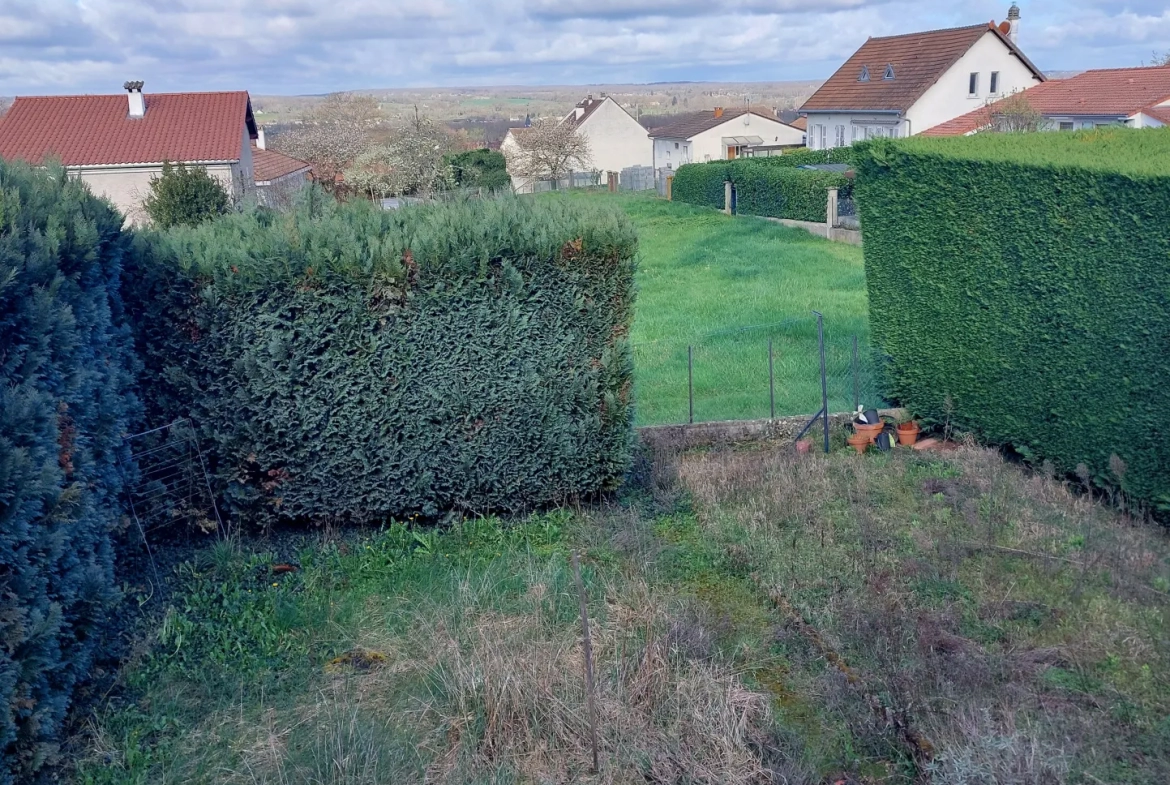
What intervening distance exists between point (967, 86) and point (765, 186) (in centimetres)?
1629

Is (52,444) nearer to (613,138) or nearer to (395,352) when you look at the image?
(395,352)

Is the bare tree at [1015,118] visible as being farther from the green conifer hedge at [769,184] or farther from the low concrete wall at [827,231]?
the low concrete wall at [827,231]

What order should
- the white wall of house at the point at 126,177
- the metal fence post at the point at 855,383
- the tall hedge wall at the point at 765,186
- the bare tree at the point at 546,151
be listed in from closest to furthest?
the metal fence post at the point at 855,383 → the tall hedge wall at the point at 765,186 → the white wall of house at the point at 126,177 → the bare tree at the point at 546,151

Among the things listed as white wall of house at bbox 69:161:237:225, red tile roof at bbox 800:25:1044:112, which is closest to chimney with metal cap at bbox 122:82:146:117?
white wall of house at bbox 69:161:237:225

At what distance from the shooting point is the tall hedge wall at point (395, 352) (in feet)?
23.0

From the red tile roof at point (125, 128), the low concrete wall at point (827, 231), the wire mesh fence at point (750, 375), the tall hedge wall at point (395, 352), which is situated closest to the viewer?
the tall hedge wall at point (395, 352)

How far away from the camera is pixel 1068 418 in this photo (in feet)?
27.4

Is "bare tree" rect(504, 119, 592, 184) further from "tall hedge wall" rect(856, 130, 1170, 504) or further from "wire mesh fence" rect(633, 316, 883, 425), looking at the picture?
"tall hedge wall" rect(856, 130, 1170, 504)

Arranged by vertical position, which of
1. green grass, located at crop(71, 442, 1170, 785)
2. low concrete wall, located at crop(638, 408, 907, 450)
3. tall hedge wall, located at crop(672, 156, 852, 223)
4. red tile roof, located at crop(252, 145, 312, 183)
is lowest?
green grass, located at crop(71, 442, 1170, 785)

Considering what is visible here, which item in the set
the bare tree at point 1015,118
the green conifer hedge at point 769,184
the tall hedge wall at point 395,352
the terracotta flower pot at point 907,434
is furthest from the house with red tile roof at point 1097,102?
the tall hedge wall at point 395,352

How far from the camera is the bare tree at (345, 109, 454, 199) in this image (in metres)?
29.5

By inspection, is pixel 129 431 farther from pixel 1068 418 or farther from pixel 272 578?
pixel 1068 418

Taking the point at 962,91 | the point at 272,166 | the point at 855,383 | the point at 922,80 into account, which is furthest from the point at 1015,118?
the point at 272,166

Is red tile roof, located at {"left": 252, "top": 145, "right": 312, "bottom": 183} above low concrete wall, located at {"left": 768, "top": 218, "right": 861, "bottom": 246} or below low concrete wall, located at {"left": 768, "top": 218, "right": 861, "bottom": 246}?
above
